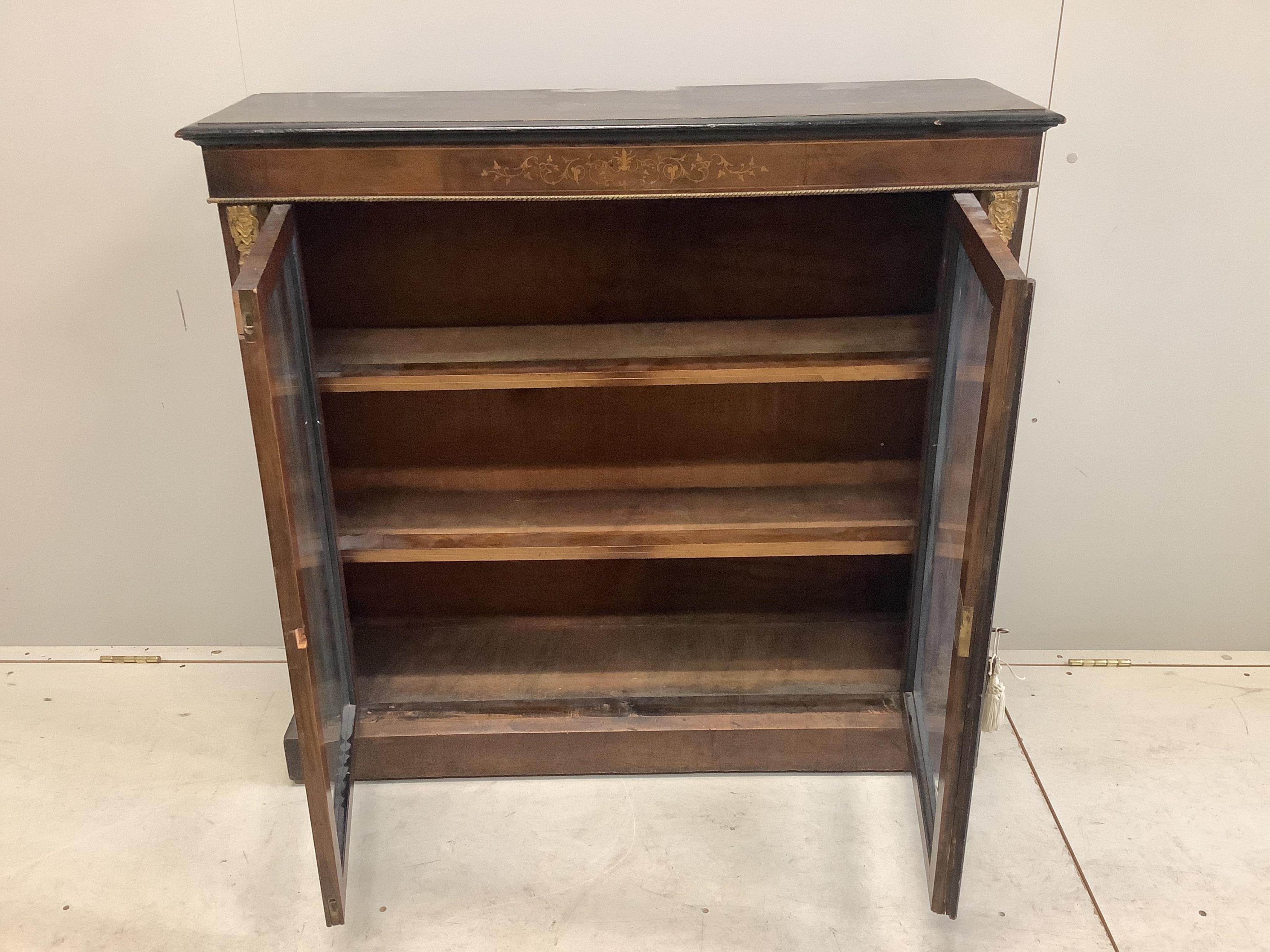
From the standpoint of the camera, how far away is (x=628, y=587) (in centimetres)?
201

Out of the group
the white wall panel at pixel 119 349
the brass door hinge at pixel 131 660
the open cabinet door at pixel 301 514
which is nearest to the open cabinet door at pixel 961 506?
the open cabinet door at pixel 301 514

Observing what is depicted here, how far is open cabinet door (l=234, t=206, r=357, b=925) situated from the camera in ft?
3.88

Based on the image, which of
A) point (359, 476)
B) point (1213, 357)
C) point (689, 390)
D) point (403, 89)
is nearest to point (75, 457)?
point (359, 476)

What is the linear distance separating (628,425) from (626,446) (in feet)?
0.14

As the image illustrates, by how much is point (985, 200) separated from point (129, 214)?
1510 millimetres

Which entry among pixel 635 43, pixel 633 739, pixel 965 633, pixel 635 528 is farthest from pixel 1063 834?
pixel 635 43

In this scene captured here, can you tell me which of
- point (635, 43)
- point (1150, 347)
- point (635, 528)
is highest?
point (635, 43)

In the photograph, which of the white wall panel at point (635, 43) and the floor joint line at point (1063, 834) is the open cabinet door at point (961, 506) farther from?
the white wall panel at point (635, 43)

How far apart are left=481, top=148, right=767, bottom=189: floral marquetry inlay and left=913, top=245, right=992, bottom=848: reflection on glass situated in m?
0.35

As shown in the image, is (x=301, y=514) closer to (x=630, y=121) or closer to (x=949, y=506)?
(x=630, y=121)

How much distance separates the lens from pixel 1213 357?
6.14 ft

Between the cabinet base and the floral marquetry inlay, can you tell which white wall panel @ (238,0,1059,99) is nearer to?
the floral marquetry inlay

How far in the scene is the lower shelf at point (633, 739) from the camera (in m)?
1.75

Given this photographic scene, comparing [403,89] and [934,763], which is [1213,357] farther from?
[403,89]
